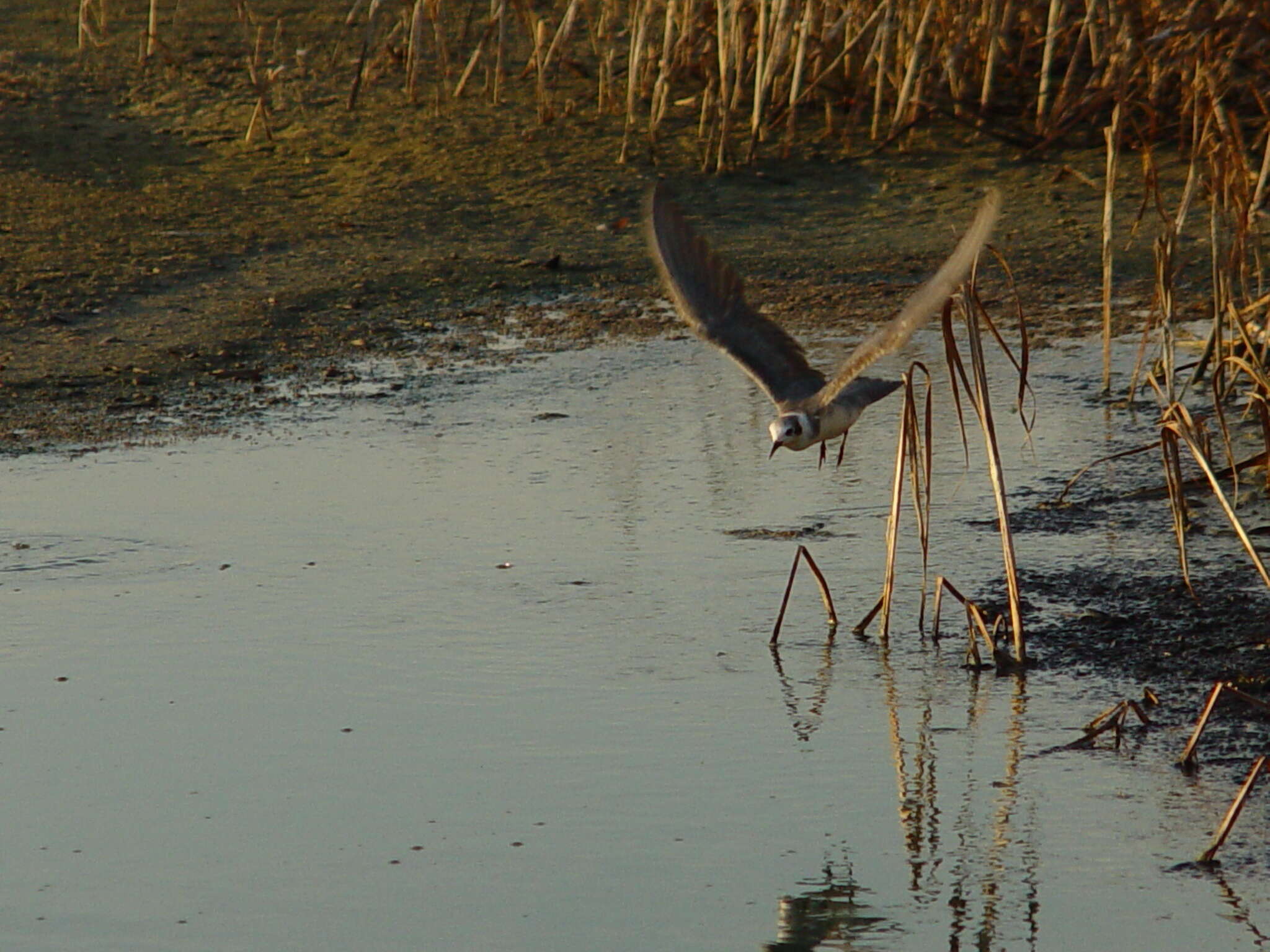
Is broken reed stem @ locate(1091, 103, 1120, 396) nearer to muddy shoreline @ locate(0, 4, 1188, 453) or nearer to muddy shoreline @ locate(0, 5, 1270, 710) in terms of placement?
muddy shoreline @ locate(0, 5, 1270, 710)

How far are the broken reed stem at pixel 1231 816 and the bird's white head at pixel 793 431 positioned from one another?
166 cm

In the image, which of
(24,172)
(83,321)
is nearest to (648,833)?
(83,321)

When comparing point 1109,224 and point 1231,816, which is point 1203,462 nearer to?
point 1231,816

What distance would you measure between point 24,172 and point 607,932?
674 centimetres

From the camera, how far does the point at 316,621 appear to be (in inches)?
181

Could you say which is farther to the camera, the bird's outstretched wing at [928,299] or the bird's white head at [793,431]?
the bird's white head at [793,431]

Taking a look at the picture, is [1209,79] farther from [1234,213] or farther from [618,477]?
[618,477]

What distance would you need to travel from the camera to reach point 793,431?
469 centimetres

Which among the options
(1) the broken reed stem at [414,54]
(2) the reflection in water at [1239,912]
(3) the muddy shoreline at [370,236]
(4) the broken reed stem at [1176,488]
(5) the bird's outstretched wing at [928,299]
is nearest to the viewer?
(2) the reflection in water at [1239,912]

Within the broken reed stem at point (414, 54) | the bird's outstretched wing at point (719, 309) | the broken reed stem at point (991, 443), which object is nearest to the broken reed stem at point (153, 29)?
the broken reed stem at point (414, 54)

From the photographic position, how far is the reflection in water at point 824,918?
3078mm

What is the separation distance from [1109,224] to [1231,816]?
9.55 feet

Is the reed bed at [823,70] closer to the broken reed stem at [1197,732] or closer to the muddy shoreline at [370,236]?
the muddy shoreline at [370,236]

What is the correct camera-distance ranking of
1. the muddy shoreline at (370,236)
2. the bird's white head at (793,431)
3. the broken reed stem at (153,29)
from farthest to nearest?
the broken reed stem at (153,29), the muddy shoreline at (370,236), the bird's white head at (793,431)
